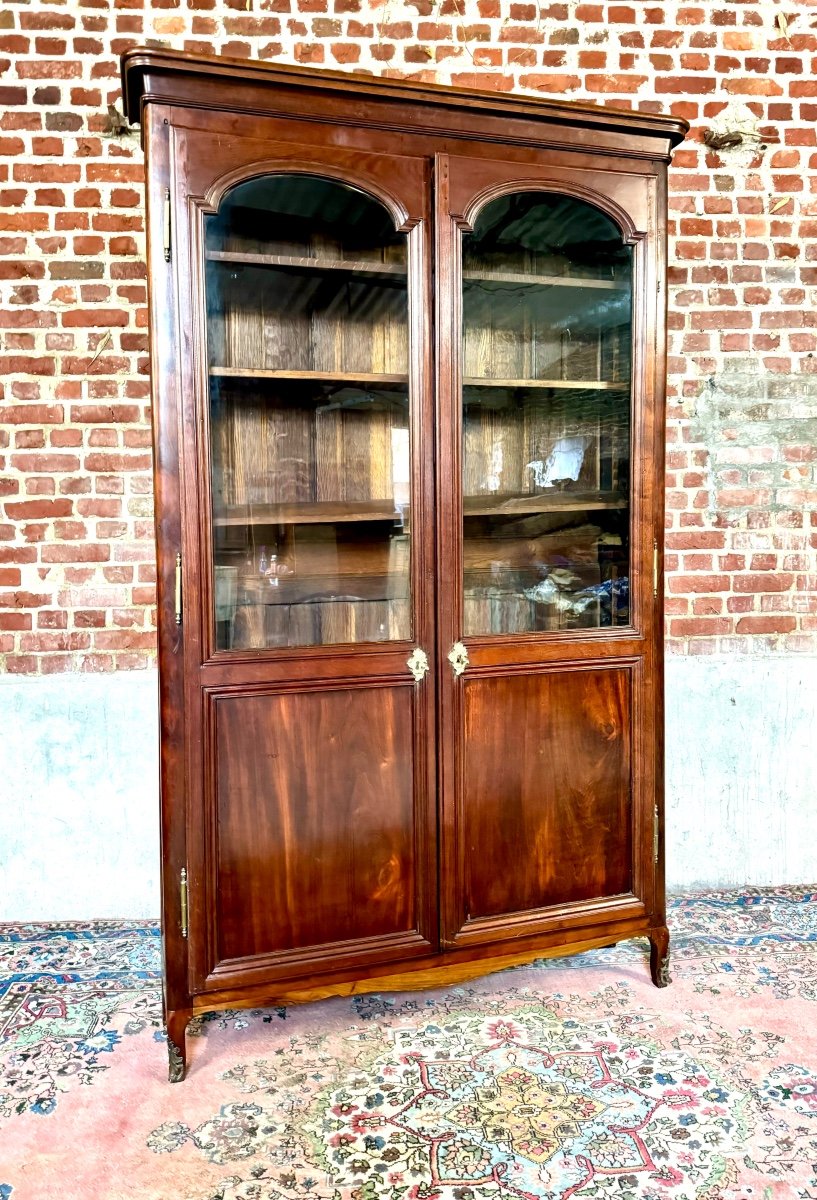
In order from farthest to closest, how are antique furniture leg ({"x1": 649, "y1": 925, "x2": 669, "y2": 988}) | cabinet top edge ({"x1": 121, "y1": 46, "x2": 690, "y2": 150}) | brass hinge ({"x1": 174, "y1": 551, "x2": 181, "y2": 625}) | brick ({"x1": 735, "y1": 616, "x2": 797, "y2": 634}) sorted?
brick ({"x1": 735, "y1": 616, "x2": 797, "y2": 634}), antique furniture leg ({"x1": 649, "y1": 925, "x2": 669, "y2": 988}), brass hinge ({"x1": 174, "y1": 551, "x2": 181, "y2": 625}), cabinet top edge ({"x1": 121, "y1": 46, "x2": 690, "y2": 150})

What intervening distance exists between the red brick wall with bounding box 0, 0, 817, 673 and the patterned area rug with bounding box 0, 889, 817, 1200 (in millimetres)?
1108

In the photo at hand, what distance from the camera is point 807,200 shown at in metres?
3.11

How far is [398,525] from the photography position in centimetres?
230

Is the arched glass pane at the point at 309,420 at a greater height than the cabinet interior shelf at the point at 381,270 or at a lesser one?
lesser

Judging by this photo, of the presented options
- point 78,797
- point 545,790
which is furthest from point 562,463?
point 78,797

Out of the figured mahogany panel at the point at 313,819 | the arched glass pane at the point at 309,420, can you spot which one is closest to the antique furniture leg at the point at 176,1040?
the figured mahogany panel at the point at 313,819

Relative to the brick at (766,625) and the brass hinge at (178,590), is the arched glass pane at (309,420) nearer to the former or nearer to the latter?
the brass hinge at (178,590)

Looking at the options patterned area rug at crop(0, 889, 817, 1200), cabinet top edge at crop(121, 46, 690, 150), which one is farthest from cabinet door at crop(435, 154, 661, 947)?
patterned area rug at crop(0, 889, 817, 1200)

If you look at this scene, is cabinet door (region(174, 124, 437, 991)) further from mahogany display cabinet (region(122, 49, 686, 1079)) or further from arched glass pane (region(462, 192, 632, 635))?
arched glass pane (region(462, 192, 632, 635))

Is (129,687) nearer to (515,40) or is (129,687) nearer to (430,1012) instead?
(430,1012)

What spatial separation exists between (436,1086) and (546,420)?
5.82 ft

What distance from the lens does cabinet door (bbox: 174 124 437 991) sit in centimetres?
210

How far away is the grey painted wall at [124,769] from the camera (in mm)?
2926

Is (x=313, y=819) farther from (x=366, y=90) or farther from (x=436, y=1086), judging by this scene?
(x=366, y=90)
